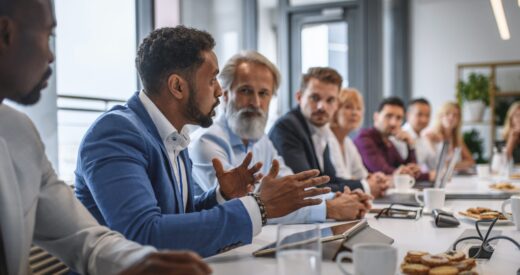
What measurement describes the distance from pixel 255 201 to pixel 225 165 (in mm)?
709

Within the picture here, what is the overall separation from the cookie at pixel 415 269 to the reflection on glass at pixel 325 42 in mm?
4882

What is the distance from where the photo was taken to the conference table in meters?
0.98

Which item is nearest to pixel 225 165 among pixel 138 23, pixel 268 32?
pixel 138 23

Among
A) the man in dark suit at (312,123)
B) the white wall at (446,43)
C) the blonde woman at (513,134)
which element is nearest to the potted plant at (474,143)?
the white wall at (446,43)

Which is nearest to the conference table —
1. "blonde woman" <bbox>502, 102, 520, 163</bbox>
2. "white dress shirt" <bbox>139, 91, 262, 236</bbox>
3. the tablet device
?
the tablet device

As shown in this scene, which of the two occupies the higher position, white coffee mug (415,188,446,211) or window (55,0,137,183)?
window (55,0,137,183)

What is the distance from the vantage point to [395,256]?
93 cm

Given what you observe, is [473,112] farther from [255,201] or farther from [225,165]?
[255,201]

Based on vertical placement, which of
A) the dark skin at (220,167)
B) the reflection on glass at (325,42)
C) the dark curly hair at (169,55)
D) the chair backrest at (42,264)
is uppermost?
the reflection on glass at (325,42)

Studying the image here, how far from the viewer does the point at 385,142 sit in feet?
14.0

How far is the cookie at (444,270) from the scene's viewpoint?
39.1 inches

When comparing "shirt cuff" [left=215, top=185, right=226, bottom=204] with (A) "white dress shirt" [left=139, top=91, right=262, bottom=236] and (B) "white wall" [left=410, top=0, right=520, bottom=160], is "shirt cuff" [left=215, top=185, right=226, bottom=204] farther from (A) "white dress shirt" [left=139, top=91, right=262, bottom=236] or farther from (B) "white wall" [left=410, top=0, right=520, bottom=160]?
(B) "white wall" [left=410, top=0, right=520, bottom=160]

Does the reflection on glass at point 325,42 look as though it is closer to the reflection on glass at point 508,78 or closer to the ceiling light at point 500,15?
the ceiling light at point 500,15

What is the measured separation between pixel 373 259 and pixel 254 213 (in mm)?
453
